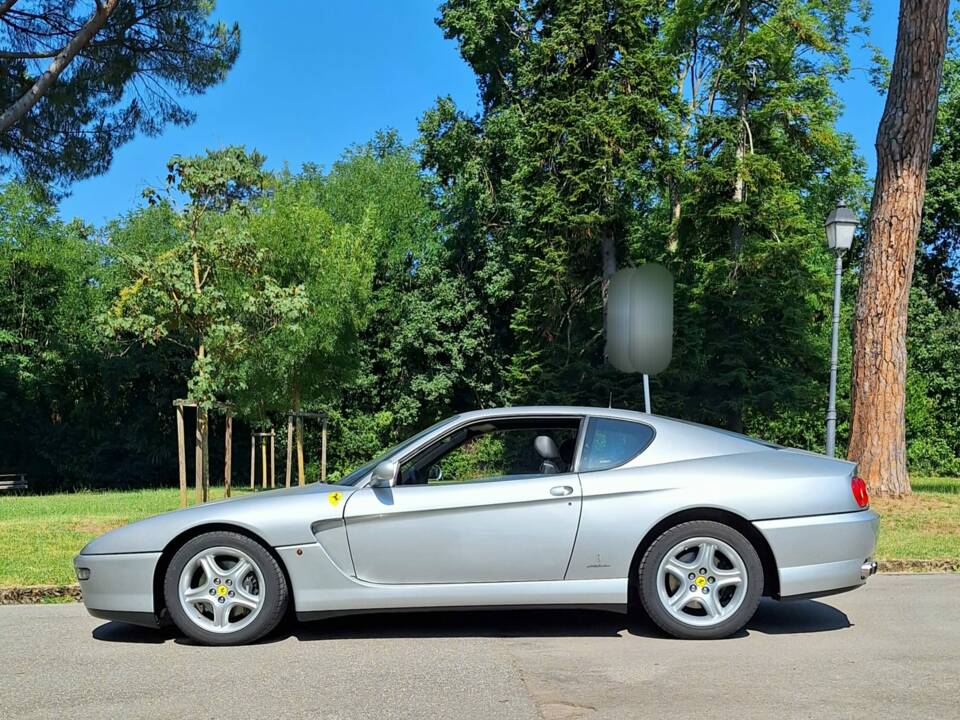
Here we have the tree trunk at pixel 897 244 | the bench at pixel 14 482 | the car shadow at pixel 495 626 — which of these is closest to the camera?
the car shadow at pixel 495 626

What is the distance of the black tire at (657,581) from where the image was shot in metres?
5.66

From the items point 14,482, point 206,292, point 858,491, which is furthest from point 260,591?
point 14,482

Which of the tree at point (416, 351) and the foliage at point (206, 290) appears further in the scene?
the tree at point (416, 351)

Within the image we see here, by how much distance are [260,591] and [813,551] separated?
3307 mm

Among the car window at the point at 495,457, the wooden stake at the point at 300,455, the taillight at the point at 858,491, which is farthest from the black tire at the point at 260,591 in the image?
the wooden stake at the point at 300,455

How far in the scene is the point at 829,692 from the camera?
4559 millimetres

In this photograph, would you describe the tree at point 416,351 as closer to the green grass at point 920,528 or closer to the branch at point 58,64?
the branch at point 58,64

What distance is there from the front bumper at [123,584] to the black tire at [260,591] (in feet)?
0.37

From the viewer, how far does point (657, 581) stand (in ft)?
18.6

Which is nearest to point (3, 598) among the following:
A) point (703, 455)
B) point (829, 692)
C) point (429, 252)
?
point (703, 455)

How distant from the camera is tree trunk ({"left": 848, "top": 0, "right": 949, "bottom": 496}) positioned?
43.9 ft

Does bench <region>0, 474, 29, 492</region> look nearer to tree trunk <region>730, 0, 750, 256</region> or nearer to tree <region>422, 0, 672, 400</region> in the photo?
tree <region>422, 0, 672, 400</region>

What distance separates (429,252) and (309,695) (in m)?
29.1

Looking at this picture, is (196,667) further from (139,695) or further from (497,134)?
(497,134)
